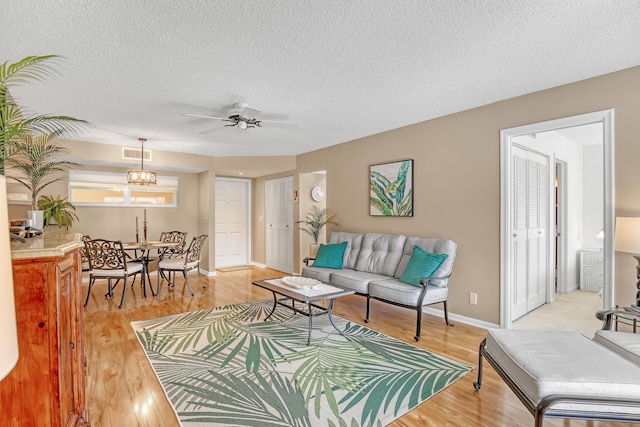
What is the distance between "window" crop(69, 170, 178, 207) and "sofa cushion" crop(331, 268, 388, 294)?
4326 mm

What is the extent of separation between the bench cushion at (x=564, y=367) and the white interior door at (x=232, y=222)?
6.41m

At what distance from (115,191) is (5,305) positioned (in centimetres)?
656

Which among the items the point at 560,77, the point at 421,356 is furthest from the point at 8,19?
the point at 560,77

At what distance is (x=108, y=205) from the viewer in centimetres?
605

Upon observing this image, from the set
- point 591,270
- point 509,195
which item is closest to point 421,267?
point 509,195

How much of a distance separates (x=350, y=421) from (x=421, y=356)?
3.75ft

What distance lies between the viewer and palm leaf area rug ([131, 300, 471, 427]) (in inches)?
81.0

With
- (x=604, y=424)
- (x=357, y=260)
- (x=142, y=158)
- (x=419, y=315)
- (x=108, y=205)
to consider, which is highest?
(x=142, y=158)

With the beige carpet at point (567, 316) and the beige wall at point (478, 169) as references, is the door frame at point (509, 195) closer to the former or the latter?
the beige wall at point (478, 169)

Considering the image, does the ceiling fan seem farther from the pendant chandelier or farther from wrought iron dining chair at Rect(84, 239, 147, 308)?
wrought iron dining chair at Rect(84, 239, 147, 308)

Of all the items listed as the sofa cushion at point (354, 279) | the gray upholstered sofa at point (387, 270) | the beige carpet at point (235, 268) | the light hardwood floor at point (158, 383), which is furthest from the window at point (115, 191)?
the sofa cushion at point (354, 279)

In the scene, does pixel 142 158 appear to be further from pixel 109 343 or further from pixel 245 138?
pixel 109 343

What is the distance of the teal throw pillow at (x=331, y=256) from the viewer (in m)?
4.63

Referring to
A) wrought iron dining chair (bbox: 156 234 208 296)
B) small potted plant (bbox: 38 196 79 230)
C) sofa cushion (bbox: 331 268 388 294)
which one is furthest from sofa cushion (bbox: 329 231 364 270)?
small potted plant (bbox: 38 196 79 230)
